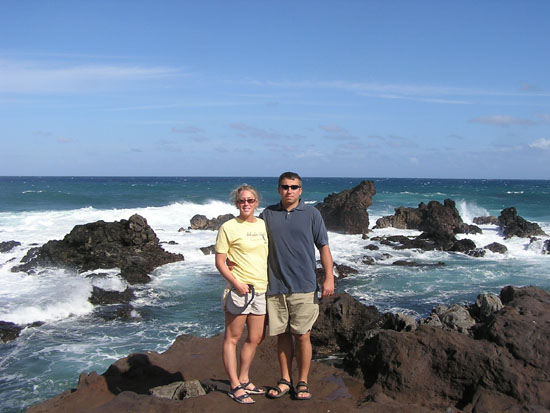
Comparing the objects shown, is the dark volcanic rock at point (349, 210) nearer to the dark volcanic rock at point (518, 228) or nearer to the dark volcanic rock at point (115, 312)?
the dark volcanic rock at point (518, 228)

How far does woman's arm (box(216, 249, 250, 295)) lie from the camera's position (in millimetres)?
4461

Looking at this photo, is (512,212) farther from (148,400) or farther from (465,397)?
(148,400)

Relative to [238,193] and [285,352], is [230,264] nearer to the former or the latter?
[238,193]

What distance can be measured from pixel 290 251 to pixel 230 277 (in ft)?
2.12

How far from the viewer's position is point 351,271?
1630 centimetres

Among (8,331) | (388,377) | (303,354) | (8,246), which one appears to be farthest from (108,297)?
(8,246)

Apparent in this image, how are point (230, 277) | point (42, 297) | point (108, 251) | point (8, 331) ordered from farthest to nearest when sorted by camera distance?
1. point (108, 251)
2. point (42, 297)
3. point (8, 331)
4. point (230, 277)

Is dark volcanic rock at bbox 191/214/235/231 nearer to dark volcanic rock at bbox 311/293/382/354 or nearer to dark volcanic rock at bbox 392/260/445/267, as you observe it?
dark volcanic rock at bbox 392/260/445/267

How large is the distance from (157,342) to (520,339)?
21.3 ft

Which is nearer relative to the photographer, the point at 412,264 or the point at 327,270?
the point at 327,270

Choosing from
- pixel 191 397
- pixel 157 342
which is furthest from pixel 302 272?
pixel 157 342

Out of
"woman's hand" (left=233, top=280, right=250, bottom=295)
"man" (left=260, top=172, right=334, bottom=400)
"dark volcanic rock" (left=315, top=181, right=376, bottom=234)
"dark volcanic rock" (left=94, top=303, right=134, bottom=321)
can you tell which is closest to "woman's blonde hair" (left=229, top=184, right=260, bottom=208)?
"man" (left=260, top=172, right=334, bottom=400)

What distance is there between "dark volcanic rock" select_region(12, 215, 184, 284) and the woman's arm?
1083cm

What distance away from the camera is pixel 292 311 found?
476 centimetres
